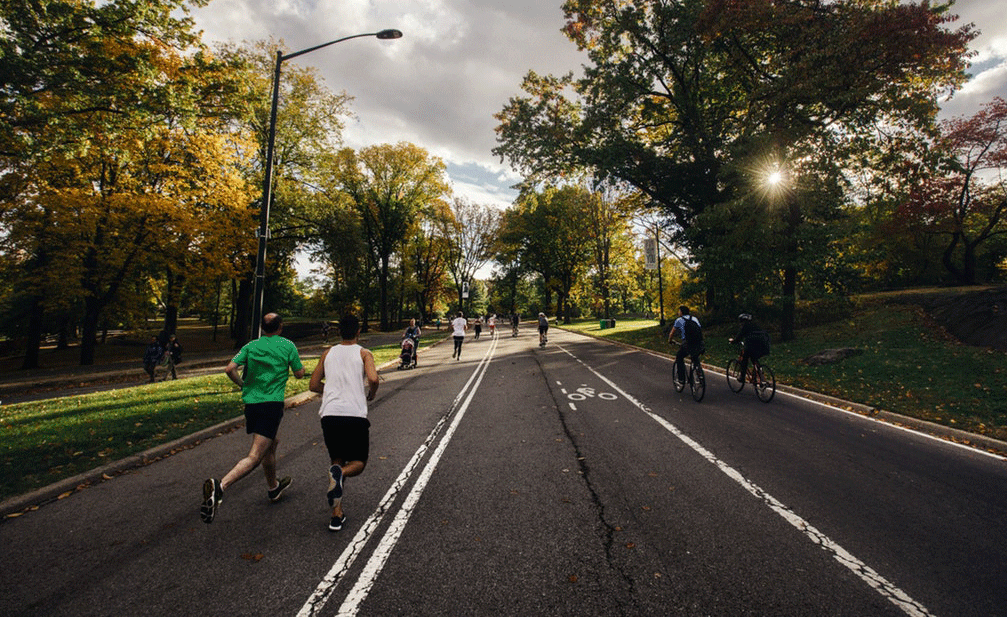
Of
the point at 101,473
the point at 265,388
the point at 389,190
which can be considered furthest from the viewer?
the point at 389,190

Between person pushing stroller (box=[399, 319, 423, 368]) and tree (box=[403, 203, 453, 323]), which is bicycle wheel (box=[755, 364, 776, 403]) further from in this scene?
tree (box=[403, 203, 453, 323])

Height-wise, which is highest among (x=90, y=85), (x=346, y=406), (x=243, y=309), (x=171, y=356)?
(x=90, y=85)

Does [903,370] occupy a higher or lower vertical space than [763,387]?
higher

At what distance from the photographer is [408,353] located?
48.2 ft

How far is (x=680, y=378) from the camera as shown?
9234 millimetres

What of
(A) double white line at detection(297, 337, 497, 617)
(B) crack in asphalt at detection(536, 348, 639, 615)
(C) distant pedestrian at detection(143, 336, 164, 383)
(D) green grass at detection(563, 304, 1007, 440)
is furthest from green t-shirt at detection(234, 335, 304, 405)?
(C) distant pedestrian at detection(143, 336, 164, 383)

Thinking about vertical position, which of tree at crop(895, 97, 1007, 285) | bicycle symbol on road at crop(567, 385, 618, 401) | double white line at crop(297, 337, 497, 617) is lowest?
bicycle symbol on road at crop(567, 385, 618, 401)

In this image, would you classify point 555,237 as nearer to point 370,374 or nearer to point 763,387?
point 763,387

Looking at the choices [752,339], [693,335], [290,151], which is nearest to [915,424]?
[752,339]

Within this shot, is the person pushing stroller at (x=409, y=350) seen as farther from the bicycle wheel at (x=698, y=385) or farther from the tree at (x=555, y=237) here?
the tree at (x=555, y=237)

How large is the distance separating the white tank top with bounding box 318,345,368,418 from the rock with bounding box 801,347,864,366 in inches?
545

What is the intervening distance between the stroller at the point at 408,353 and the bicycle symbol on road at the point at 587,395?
7.46 metres

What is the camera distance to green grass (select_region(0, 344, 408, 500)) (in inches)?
201

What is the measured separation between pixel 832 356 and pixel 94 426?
18.6 metres
